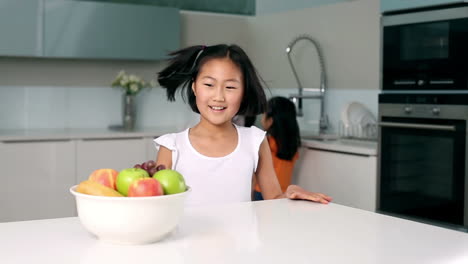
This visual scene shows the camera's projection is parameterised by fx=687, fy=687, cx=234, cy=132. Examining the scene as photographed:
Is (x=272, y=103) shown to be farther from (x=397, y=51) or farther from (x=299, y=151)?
(x=397, y=51)

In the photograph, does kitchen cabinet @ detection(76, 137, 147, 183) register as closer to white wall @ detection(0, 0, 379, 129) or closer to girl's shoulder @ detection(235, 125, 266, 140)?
white wall @ detection(0, 0, 379, 129)

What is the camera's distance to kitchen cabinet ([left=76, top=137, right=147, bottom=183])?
14.4ft

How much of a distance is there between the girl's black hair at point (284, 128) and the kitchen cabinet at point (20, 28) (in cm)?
161

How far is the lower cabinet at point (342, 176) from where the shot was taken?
12.2 feet

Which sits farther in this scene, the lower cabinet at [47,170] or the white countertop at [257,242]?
the lower cabinet at [47,170]

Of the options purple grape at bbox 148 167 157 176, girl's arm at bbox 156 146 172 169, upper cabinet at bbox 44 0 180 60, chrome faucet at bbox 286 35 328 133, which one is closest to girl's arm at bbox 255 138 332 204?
girl's arm at bbox 156 146 172 169

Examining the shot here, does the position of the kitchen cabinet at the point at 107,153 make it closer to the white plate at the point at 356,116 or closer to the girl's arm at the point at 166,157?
the white plate at the point at 356,116

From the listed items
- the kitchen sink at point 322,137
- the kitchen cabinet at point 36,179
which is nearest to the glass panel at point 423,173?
the kitchen sink at point 322,137

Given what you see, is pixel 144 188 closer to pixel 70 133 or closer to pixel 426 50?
pixel 426 50

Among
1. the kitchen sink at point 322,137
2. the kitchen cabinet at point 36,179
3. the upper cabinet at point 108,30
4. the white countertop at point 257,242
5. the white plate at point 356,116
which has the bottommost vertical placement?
the kitchen cabinet at point 36,179

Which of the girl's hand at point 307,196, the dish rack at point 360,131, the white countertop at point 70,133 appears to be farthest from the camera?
the white countertop at point 70,133

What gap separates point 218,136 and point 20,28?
8.38ft

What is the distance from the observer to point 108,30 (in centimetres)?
463

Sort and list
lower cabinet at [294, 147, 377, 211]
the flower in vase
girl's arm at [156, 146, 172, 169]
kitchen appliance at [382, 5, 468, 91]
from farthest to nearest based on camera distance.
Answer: the flower in vase
lower cabinet at [294, 147, 377, 211]
kitchen appliance at [382, 5, 468, 91]
girl's arm at [156, 146, 172, 169]
